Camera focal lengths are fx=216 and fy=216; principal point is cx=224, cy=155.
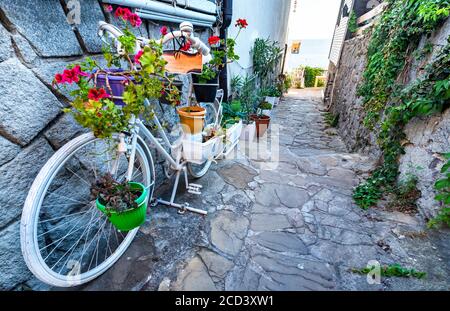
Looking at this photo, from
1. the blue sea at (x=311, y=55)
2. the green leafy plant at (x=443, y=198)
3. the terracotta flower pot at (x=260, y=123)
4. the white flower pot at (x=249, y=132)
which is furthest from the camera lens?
the blue sea at (x=311, y=55)

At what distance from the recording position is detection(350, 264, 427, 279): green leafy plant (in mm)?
1517

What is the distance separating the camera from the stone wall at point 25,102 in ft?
3.52

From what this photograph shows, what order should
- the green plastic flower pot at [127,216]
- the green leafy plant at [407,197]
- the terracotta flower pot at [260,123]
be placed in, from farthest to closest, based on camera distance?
the terracotta flower pot at [260,123]
the green leafy plant at [407,197]
the green plastic flower pot at [127,216]

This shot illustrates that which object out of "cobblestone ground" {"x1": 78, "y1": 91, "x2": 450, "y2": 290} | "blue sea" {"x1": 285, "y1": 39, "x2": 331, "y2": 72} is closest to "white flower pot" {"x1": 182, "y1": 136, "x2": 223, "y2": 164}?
"cobblestone ground" {"x1": 78, "y1": 91, "x2": 450, "y2": 290}

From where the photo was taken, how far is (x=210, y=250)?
Answer: 1721 mm

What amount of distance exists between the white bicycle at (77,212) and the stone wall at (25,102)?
0.41 feet

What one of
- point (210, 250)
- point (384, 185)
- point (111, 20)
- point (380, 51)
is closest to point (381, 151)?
point (384, 185)

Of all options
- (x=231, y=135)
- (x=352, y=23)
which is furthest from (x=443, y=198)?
(x=352, y=23)

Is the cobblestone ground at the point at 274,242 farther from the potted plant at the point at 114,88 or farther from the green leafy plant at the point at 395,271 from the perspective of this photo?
the potted plant at the point at 114,88

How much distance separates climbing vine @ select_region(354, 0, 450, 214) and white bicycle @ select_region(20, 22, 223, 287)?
6.79 feet

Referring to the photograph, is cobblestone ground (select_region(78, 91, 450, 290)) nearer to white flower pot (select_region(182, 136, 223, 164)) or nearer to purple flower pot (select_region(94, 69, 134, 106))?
white flower pot (select_region(182, 136, 223, 164))

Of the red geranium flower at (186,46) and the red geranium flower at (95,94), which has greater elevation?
the red geranium flower at (186,46)

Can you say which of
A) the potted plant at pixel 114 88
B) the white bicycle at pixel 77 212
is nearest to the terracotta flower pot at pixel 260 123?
the white bicycle at pixel 77 212

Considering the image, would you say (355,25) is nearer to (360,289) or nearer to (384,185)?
(384,185)
